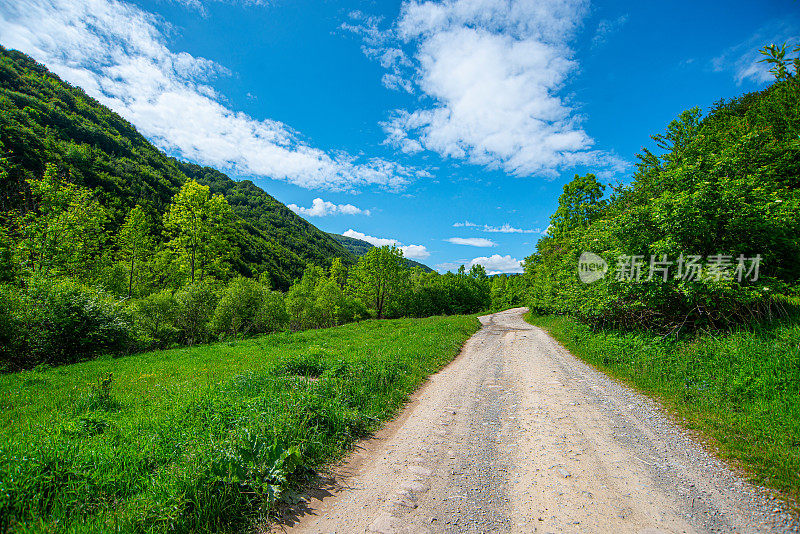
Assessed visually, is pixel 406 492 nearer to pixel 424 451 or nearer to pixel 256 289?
pixel 424 451

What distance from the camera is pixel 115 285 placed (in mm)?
25016

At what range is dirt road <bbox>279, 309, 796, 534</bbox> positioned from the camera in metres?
3.50

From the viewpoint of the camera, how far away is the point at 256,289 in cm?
2686

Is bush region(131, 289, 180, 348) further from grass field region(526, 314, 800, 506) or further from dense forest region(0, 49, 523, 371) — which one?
grass field region(526, 314, 800, 506)

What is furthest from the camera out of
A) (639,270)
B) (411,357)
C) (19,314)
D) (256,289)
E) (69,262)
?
(256,289)


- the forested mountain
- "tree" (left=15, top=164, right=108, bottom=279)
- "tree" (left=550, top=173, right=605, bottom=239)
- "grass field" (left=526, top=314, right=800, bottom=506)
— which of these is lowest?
"grass field" (left=526, top=314, right=800, bottom=506)

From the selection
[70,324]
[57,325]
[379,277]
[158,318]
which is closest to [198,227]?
[158,318]

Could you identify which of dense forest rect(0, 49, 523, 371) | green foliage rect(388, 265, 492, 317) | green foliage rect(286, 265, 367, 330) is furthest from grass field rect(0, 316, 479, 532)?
green foliage rect(388, 265, 492, 317)

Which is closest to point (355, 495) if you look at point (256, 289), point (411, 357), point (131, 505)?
point (131, 505)

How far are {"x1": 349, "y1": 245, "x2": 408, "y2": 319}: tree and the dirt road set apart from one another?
39.8 meters

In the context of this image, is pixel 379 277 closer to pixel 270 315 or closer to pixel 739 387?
pixel 270 315

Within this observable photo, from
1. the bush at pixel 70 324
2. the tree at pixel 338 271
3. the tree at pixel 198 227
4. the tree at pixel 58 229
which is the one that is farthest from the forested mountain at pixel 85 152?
the tree at pixel 338 271

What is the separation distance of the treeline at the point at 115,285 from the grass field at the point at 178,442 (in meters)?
6.30

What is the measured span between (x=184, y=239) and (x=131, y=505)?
26884mm
